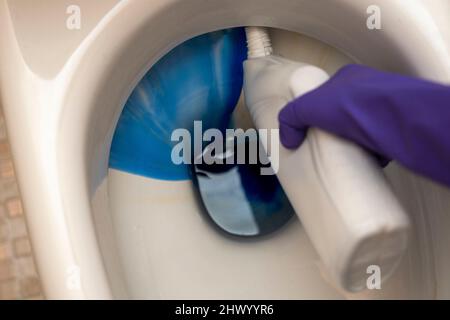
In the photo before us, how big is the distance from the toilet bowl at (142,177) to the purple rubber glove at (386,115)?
0.17 m

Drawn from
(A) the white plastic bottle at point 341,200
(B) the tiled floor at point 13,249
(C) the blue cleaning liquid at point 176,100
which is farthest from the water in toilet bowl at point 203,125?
(B) the tiled floor at point 13,249

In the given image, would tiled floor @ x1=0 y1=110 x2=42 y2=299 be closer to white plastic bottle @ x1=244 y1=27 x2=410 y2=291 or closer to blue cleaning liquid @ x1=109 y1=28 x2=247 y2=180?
blue cleaning liquid @ x1=109 y1=28 x2=247 y2=180

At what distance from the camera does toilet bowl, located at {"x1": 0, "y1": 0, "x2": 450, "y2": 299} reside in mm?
690

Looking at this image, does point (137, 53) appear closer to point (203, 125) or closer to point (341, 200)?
point (203, 125)

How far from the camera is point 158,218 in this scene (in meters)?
0.87

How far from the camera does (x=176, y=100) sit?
884 mm

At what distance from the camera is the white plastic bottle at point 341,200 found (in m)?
0.62

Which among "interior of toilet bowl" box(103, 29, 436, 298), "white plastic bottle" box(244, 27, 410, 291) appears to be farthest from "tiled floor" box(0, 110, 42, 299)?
"white plastic bottle" box(244, 27, 410, 291)

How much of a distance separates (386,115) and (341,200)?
109 millimetres

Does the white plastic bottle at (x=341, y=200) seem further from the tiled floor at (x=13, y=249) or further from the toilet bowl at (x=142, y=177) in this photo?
the tiled floor at (x=13, y=249)

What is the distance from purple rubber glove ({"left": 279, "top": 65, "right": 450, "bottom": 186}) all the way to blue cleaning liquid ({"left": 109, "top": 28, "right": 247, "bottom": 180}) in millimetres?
223

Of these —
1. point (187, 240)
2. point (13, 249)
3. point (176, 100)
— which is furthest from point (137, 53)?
point (13, 249)

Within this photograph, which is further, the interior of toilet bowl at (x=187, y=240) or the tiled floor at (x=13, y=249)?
the tiled floor at (x=13, y=249)
